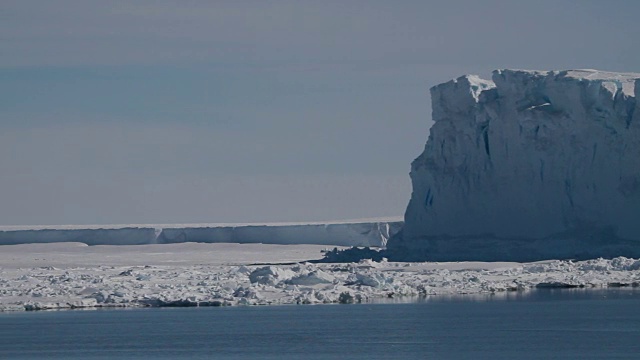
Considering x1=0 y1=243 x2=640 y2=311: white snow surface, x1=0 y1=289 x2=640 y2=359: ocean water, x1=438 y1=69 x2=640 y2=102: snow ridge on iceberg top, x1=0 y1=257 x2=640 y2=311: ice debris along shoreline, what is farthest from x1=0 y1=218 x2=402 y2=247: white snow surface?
x1=0 y1=289 x2=640 y2=359: ocean water

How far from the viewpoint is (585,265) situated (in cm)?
2722

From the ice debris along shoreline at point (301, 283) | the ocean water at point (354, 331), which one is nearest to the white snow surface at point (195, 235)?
the ice debris along shoreline at point (301, 283)

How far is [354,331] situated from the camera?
19.2 metres

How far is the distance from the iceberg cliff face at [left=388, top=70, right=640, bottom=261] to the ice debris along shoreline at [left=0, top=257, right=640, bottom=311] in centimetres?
191

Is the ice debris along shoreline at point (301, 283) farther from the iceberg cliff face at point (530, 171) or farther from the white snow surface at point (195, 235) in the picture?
the white snow surface at point (195, 235)

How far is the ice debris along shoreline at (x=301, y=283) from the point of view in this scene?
23.7 m

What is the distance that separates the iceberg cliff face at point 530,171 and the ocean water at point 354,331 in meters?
5.72

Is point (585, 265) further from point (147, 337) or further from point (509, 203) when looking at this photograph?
point (147, 337)

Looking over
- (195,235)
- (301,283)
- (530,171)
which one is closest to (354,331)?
(301,283)

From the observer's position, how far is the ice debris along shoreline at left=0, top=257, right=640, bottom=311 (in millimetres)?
23688

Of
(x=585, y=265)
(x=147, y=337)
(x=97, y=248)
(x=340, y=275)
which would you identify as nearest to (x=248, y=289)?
(x=340, y=275)

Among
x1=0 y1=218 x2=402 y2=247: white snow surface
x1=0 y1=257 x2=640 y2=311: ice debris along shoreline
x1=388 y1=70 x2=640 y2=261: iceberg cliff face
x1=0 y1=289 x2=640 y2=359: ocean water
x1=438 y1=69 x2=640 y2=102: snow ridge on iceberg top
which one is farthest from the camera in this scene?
x1=0 y1=218 x2=402 y2=247: white snow surface

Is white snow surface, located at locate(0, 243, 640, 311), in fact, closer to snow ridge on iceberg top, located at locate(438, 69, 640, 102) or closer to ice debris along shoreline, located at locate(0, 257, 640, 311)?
ice debris along shoreline, located at locate(0, 257, 640, 311)

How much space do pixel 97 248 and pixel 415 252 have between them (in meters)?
16.8
